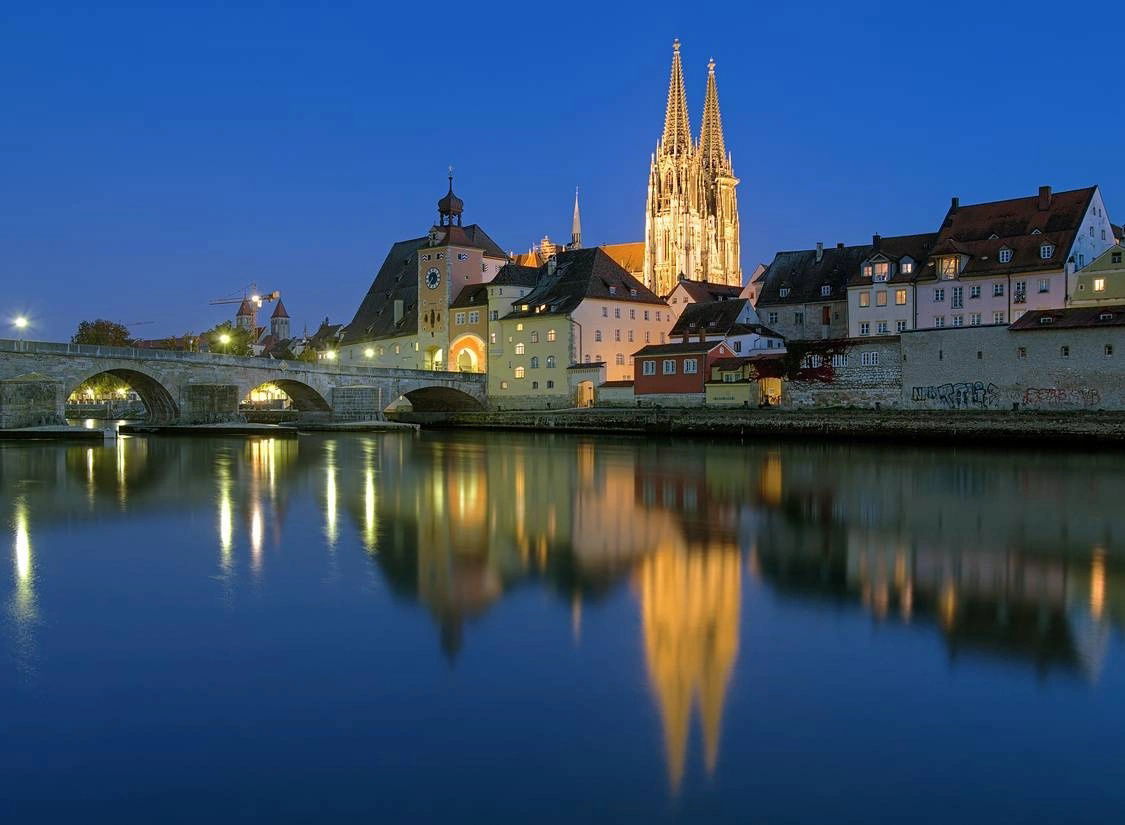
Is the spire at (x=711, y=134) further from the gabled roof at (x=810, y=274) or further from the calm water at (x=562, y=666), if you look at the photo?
the calm water at (x=562, y=666)

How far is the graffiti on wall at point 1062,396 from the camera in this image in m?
40.8

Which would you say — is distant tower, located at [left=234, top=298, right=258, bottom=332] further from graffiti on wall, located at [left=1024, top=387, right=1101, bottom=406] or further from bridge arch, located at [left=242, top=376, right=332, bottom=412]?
graffiti on wall, located at [left=1024, top=387, right=1101, bottom=406]

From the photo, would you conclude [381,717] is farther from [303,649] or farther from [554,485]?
[554,485]

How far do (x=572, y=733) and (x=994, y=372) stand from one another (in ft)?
137

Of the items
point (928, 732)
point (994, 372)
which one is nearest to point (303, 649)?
point (928, 732)

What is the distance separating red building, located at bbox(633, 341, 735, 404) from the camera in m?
54.1

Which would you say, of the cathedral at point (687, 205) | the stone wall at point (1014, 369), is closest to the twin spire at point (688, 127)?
the cathedral at point (687, 205)

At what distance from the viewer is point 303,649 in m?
9.52

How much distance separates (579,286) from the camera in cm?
6356

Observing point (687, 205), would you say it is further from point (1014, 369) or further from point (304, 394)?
point (1014, 369)

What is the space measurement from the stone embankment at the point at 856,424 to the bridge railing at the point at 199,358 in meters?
6.79

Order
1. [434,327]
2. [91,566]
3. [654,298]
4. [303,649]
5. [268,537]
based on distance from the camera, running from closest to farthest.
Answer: [303,649]
[91,566]
[268,537]
[654,298]
[434,327]

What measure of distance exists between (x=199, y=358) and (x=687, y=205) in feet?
201

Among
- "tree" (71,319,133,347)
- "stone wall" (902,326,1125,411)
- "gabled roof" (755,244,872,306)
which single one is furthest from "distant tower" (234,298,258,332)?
"stone wall" (902,326,1125,411)
